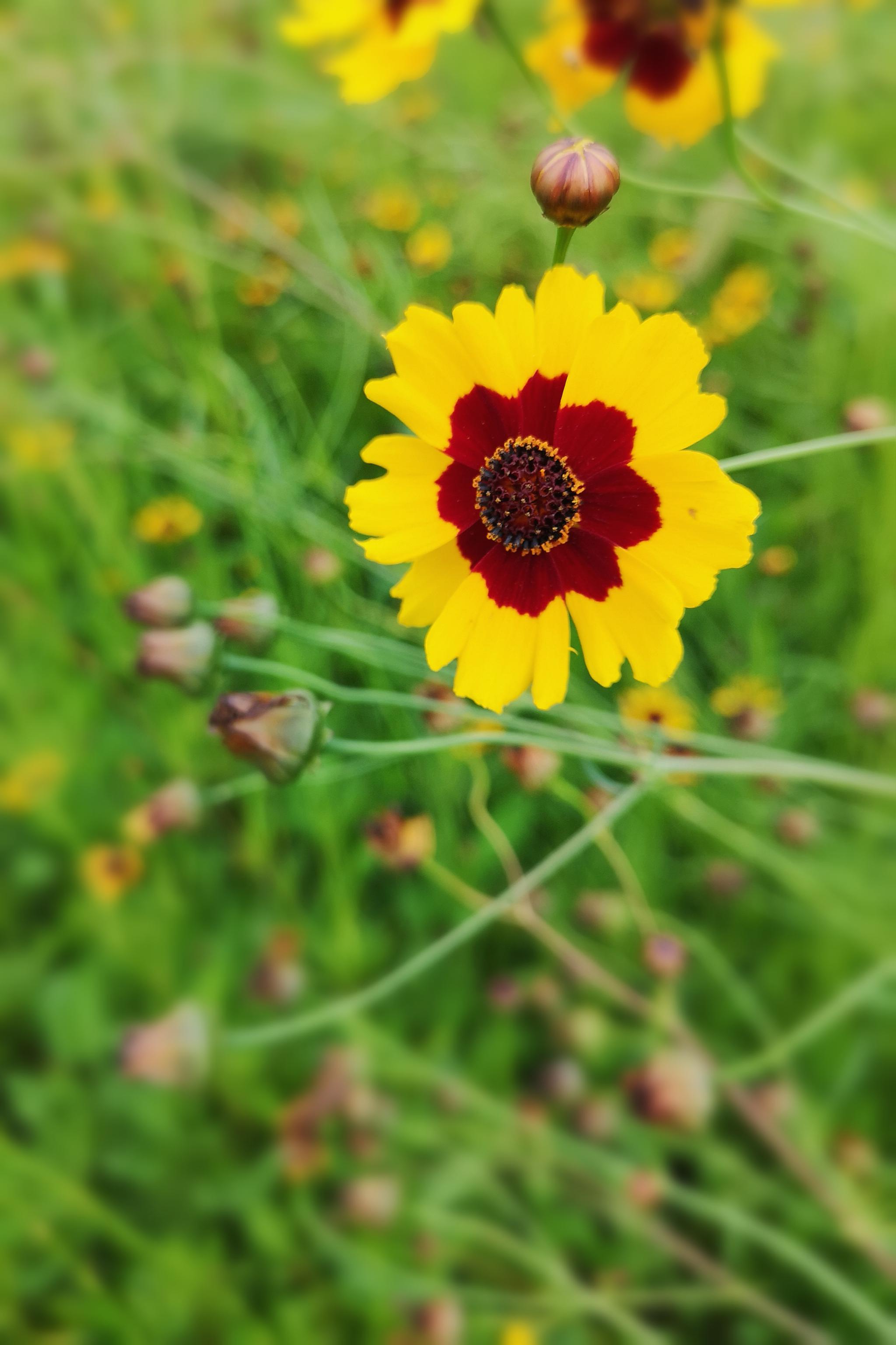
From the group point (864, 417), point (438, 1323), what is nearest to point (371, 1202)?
point (438, 1323)

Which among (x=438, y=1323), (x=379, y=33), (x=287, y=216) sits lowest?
(x=438, y=1323)

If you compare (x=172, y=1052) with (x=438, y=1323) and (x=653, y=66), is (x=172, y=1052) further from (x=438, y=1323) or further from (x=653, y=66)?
(x=653, y=66)

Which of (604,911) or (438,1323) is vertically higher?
(604,911)

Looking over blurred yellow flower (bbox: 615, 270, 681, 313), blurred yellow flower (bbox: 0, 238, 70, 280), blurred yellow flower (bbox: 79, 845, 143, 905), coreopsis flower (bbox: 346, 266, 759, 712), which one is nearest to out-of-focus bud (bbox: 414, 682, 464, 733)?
coreopsis flower (bbox: 346, 266, 759, 712)

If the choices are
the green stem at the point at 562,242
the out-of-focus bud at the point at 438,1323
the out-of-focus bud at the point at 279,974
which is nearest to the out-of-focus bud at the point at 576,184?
the green stem at the point at 562,242

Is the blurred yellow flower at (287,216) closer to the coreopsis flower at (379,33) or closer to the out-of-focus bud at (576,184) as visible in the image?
the coreopsis flower at (379,33)
